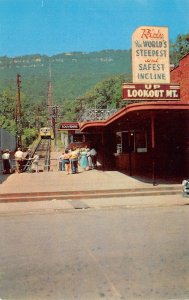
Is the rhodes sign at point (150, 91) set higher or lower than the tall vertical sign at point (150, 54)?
lower

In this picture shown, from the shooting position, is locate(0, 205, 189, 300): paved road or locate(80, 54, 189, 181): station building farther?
locate(80, 54, 189, 181): station building

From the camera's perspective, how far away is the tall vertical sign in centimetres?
2294

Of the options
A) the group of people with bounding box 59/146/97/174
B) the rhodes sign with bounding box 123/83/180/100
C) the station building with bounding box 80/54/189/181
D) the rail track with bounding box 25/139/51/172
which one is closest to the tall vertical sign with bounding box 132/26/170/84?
the rhodes sign with bounding box 123/83/180/100

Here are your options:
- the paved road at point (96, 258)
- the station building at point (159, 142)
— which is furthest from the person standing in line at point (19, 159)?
the paved road at point (96, 258)

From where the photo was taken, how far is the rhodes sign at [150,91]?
21562 mm

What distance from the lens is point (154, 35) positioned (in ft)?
75.7

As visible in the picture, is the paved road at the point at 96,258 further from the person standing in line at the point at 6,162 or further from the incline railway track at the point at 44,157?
the incline railway track at the point at 44,157

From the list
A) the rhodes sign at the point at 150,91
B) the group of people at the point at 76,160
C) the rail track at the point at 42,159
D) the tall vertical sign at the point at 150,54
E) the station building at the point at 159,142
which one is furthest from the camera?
the rail track at the point at 42,159

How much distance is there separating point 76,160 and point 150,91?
5.57 metres

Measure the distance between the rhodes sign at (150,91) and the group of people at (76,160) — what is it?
428 centimetres

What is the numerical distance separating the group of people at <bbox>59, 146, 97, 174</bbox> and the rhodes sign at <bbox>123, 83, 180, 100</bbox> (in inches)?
168

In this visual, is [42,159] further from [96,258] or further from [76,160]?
[96,258]

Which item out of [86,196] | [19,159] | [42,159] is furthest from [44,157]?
[86,196]

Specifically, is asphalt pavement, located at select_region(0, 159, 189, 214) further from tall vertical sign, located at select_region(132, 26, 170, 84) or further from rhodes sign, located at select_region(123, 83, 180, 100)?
tall vertical sign, located at select_region(132, 26, 170, 84)
